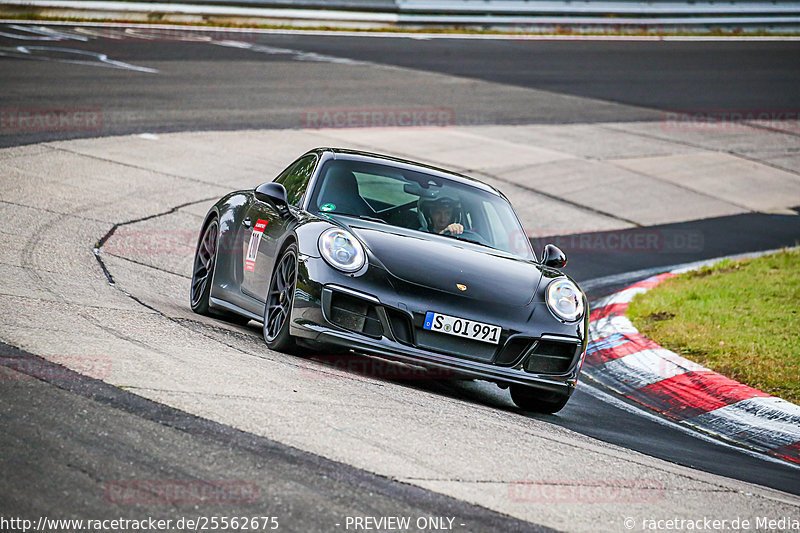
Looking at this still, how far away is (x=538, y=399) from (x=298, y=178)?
245 cm

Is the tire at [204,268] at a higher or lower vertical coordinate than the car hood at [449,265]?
lower

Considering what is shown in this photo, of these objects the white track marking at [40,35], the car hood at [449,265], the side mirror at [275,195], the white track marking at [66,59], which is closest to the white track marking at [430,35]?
the white track marking at [40,35]

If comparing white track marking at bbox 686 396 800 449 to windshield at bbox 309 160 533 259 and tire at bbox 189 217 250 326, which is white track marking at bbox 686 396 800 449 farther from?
tire at bbox 189 217 250 326

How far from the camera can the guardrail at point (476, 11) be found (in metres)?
26.8

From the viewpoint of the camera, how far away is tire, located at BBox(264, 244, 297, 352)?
6.59 metres

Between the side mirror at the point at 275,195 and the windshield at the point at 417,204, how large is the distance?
18 cm

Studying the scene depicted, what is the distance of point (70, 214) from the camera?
10.6 meters

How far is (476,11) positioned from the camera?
31.2 metres

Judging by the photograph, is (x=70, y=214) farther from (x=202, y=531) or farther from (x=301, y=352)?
(x=202, y=531)

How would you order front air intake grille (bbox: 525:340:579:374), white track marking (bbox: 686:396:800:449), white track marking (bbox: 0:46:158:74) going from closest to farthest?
front air intake grille (bbox: 525:340:579:374) → white track marking (bbox: 686:396:800:449) → white track marking (bbox: 0:46:158:74)

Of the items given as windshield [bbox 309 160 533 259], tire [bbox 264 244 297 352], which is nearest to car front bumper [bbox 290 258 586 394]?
tire [bbox 264 244 297 352]

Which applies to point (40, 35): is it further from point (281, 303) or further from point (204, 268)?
point (281, 303)

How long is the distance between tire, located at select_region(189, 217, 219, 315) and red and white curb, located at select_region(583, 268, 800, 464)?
119 inches

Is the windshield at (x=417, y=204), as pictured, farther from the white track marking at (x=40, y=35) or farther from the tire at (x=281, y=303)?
the white track marking at (x=40, y=35)
